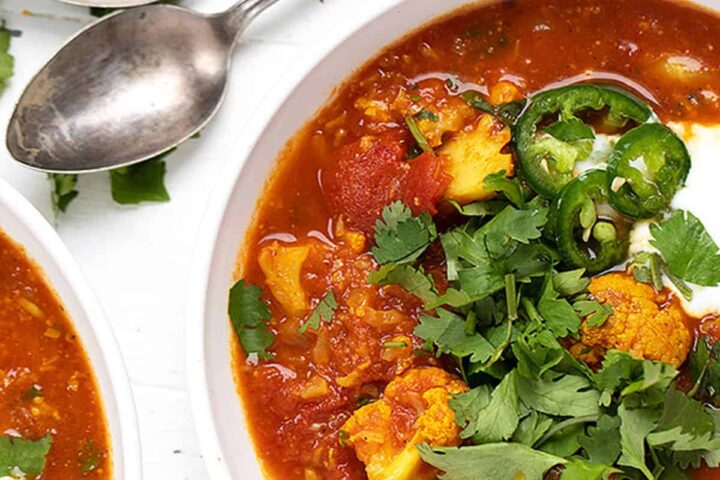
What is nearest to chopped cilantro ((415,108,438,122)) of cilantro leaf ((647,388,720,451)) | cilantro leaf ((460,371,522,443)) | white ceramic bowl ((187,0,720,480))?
white ceramic bowl ((187,0,720,480))

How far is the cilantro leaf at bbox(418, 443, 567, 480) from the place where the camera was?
2672mm

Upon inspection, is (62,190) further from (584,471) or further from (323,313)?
(584,471)

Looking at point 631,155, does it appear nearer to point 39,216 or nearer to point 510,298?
point 510,298

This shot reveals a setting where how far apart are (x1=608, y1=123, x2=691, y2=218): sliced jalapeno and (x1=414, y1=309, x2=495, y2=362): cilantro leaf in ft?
1.78

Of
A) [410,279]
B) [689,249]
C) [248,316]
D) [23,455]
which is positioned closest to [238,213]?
[248,316]

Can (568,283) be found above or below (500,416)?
above

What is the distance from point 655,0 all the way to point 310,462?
1612 mm

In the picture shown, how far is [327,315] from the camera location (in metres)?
2.86

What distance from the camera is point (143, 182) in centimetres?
A: 304

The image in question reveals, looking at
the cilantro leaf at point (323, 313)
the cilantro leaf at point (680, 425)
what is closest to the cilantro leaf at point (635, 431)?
the cilantro leaf at point (680, 425)

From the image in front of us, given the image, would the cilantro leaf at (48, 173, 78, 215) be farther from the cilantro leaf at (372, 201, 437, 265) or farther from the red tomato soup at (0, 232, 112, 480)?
the cilantro leaf at (372, 201, 437, 265)

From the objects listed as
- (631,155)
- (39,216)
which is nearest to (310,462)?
(39,216)

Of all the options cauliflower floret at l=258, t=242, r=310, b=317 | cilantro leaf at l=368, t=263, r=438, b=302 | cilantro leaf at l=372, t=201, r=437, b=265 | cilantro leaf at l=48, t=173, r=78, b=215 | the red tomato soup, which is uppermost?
cilantro leaf at l=372, t=201, r=437, b=265

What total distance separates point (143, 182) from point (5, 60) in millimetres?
542
